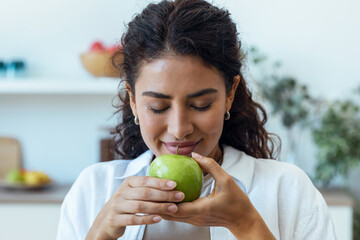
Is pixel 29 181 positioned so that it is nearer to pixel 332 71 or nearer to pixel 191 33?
pixel 332 71

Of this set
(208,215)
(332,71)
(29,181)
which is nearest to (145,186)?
(208,215)

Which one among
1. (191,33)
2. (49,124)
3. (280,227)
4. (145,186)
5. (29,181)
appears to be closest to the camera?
(145,186)

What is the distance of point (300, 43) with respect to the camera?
3365mm

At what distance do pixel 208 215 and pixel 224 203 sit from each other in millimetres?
45

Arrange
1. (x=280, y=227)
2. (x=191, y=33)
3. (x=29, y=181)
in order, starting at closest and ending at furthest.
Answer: (x=191, y=33)
(x=280, y=227)
(x=29, y=181)

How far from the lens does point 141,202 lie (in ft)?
3.90

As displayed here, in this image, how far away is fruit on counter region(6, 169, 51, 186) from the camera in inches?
128

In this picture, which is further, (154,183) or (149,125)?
(149,125)

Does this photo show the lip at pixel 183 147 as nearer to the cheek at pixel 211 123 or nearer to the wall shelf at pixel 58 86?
the cheek at pixel 211 123

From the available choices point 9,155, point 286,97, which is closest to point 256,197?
point 286,97

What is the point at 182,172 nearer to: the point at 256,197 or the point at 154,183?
the point at 154,183

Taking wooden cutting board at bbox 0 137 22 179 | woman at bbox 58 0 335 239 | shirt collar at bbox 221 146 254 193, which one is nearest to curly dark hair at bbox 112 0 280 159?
woman at bbox 58 0 335 239

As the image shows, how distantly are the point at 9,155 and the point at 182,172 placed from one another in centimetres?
259

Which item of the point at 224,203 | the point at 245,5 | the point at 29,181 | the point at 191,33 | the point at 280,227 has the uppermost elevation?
the point at 245,5
